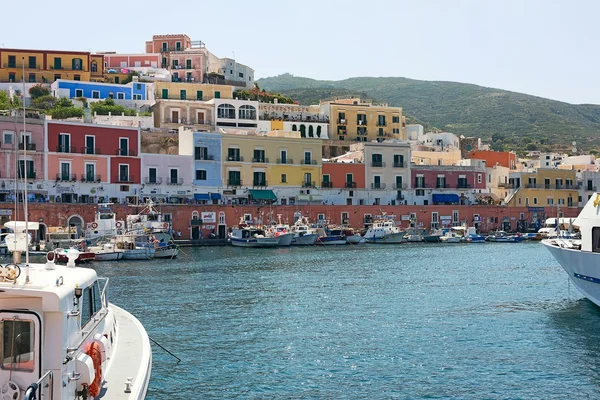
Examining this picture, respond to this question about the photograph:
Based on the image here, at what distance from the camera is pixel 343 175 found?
74562 millimetres

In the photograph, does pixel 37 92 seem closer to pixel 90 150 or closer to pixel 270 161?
pixel 90 150

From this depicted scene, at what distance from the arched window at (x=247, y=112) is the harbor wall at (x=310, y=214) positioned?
18.7m

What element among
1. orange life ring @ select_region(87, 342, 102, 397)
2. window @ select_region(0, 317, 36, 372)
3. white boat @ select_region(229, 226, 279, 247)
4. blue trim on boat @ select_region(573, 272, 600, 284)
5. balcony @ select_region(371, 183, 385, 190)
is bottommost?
white boat @ select_region(229, 226, 279, 247)

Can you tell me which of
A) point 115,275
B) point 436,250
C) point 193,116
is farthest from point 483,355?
point 193,116

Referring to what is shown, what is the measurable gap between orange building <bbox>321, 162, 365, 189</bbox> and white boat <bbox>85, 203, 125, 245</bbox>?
23725 mm

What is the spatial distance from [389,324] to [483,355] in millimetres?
5105

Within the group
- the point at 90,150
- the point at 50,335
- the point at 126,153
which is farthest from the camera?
the point at 126,153

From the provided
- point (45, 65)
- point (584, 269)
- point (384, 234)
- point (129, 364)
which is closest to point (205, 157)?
point (384, 234)

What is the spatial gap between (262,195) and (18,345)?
6091 centimetres

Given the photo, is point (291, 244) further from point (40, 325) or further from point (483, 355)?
point (40, 325)

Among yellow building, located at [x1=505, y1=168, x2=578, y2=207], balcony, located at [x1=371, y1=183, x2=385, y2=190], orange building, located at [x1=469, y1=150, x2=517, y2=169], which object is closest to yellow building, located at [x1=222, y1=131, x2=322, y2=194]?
balcony, located at [x1=371, y1=183, x2=385, y2=190]

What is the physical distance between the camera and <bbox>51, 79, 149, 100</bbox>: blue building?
81812 millimetres

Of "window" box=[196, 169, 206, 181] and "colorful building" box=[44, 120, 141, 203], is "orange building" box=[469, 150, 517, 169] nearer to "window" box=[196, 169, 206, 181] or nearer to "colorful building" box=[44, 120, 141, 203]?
"window" box=[196, 169, 206, 181]

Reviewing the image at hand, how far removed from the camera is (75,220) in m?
57.9
